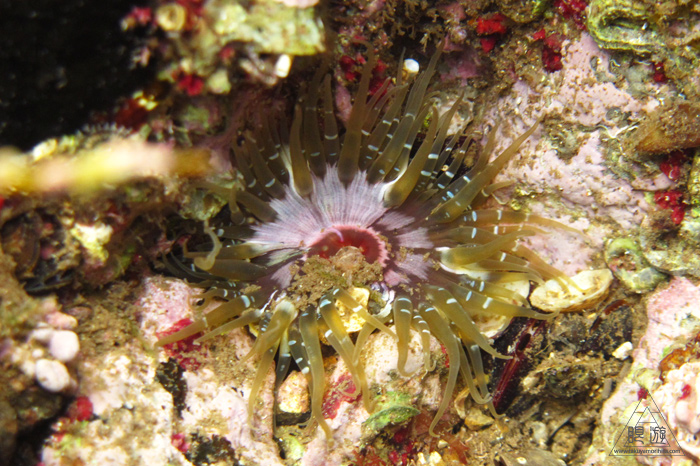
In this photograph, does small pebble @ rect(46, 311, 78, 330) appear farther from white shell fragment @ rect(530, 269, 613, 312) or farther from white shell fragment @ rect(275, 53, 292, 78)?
white shell fragment @ rect(530, 269, 613, 312)

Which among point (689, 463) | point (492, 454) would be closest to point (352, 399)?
point (492, 454)

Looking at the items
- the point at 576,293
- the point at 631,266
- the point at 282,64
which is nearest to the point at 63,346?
the point at 282,64

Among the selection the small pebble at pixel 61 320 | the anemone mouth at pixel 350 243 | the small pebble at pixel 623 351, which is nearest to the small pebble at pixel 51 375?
the small pebble at pixel 61 320

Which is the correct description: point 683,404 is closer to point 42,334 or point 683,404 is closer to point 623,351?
point 623,351

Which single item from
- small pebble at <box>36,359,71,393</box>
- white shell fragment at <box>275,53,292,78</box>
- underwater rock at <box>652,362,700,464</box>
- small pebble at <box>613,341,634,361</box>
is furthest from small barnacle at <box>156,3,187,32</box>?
small pebble at <box>613,341,634,361</box>

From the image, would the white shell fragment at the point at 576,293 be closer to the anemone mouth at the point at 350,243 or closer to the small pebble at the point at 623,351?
the small pebble at the point at 623,351

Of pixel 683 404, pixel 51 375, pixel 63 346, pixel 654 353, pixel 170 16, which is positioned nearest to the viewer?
pixel 170 16
